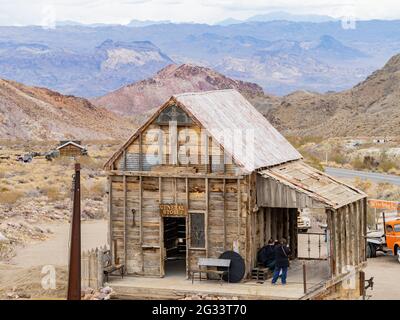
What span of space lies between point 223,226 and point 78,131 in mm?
90556

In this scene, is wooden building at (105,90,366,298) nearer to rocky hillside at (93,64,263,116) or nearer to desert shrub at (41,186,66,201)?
desert shrub at (41,186,66,201)

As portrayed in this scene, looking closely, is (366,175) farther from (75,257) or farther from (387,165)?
(75,257)

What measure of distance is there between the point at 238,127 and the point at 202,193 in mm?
2131

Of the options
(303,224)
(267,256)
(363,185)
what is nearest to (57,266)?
(267,256)

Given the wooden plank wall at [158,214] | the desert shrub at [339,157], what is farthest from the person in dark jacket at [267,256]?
the desert shrub at [339,157]

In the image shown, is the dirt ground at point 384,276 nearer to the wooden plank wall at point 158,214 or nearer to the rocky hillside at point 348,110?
the wooden plank wall at point 158,214

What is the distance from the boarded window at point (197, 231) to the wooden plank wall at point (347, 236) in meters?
2.54

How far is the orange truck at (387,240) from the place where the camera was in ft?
89.4

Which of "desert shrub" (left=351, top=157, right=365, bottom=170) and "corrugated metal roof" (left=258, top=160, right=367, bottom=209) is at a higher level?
"desert shrub" (left=351, top=157, right=365, bottom=170)

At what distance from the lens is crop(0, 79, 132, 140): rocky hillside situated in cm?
10312

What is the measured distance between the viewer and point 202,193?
64.3 ft

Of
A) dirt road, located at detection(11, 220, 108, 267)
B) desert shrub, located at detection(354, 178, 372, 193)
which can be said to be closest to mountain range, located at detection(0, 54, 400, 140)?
desert shrub, located at detection(354, 178, 372, 193)

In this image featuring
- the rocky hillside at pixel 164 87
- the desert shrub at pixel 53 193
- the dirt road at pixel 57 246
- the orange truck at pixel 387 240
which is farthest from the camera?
the rocky hillside at pixel 164 87

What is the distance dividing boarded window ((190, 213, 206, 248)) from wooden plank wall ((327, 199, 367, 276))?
254 centimetres
